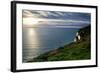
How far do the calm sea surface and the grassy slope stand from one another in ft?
0.11

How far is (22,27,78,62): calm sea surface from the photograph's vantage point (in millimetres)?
1574

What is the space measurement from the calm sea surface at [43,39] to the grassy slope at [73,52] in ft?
0.11

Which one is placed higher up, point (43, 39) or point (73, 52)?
point (43, 39)

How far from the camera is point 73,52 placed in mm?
1711

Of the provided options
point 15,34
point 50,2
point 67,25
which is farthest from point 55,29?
point 15,34

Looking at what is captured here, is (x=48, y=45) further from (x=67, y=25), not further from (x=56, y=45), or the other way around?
(x=67, y=25)

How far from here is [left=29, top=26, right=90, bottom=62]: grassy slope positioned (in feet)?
5.37

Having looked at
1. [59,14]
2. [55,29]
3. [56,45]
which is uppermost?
[59,14]

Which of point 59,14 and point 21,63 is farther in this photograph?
point 59,14

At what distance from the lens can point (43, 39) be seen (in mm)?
1623

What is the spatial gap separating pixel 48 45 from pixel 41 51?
0.24ft

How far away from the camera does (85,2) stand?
68.7 inches

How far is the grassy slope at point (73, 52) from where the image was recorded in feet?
5.37

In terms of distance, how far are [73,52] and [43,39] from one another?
0.27m
